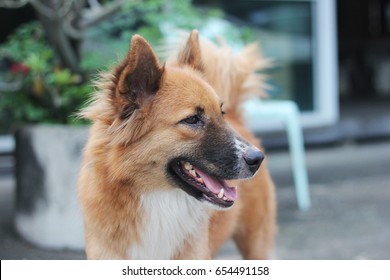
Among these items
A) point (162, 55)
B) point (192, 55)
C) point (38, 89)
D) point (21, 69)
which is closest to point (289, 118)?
point (162, 55)

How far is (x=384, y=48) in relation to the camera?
49.2 ft

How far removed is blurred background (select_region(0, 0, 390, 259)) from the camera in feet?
13.7

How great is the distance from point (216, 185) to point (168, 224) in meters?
0.32

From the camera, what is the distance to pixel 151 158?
8.26 feet

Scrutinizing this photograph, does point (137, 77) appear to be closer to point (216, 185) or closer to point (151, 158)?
point (151, 158)

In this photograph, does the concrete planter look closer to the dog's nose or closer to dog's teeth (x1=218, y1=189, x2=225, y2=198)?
dog's teeth (x1=218, y1=189, x2=225, y2=198)

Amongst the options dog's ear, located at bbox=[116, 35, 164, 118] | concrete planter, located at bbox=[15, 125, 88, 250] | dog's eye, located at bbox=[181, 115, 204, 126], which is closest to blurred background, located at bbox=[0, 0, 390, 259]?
concrete planter, located at bbox=[15, 125, 88, 250]

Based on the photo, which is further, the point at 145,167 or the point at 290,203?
the point at 290,203

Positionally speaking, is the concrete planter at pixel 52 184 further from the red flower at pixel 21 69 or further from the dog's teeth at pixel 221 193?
the dog's teeth at pixel 221 193

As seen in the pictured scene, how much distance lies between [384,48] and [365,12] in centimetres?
162

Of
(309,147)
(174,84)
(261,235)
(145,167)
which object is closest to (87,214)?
(145,167)

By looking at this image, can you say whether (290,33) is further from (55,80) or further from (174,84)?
(174,84)

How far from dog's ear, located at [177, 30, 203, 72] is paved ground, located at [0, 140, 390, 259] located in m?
1.31
